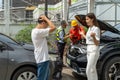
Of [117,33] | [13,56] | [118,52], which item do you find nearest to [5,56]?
[13,56]

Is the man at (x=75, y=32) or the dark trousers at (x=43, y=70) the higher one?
the man at (x=75, y=32)

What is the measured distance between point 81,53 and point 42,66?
85.6 inches

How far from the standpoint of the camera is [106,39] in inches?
344

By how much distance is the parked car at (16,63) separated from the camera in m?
7.38

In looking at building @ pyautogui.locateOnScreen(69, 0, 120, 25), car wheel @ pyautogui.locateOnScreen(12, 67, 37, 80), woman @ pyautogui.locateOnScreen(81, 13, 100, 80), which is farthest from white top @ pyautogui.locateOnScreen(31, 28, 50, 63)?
building @ pyautogui.locateOnScreen(69, 0, 120, 25)

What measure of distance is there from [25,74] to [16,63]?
31 cm

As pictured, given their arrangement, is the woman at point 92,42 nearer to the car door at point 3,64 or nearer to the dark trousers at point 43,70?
the dark trousers at point 43,70

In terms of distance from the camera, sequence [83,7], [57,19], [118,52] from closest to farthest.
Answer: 1. [118,52]
2. [57,19]
3. [83,7]

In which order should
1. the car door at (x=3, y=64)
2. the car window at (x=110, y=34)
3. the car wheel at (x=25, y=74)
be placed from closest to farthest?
the car door at (x=3, y=64)
the car wheel at (x=25, y=74)
the car window at (x=110, y=34)

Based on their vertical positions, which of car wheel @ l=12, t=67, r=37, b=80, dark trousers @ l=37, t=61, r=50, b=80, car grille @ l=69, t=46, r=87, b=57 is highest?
car grille @ l=69, t=46, r=87, b=57

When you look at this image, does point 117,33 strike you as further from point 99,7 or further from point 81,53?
point 99,7

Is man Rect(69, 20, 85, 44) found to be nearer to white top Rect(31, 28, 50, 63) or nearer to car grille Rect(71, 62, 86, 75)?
car grille Rect(71, 62, 86, 75)

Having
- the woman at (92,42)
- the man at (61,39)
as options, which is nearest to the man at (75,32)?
the man at (61,39)

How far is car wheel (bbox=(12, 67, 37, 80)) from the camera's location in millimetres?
7461
